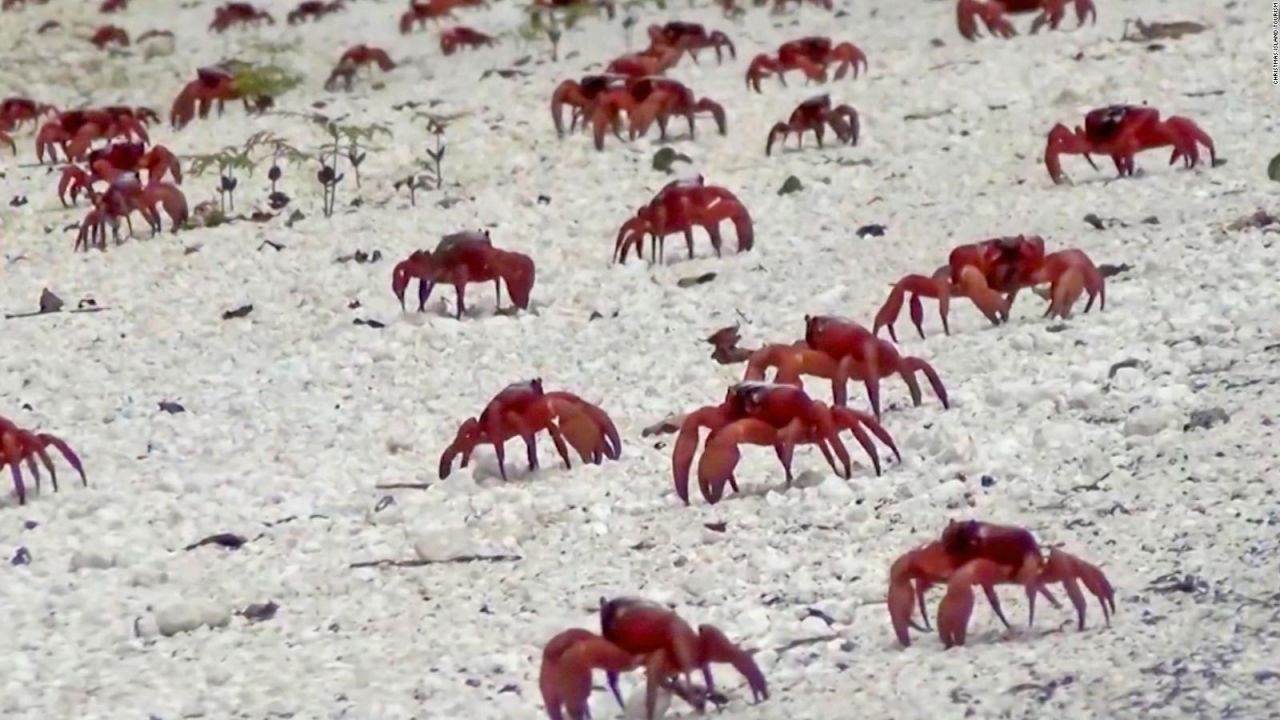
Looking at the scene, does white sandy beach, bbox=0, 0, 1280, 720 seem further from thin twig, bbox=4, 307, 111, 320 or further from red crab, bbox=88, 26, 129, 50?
red crab, bbox=88, 26, 129, 50

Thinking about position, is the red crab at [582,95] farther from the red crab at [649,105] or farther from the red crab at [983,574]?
the red crab at [983,574]

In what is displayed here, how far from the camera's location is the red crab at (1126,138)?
893 cm

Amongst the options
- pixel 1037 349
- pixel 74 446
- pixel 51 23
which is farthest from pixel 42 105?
pixel 1037 349

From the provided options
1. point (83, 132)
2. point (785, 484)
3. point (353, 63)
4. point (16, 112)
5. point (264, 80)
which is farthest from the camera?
point (353, 63)

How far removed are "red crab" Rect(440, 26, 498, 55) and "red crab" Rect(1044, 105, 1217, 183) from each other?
292 inches

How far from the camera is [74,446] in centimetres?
647

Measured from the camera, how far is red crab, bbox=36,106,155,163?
40.9 ft

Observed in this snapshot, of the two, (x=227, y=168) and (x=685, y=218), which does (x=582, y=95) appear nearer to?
(x=227, y=168)

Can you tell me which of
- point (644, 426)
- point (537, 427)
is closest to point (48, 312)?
point (644, 426)

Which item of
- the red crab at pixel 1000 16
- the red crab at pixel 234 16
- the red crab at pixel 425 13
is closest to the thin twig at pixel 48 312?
the red crab at pixel 1000 16

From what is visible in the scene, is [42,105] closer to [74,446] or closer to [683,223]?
[683,223]

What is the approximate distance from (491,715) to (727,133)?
7.59 metres

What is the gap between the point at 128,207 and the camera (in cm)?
985

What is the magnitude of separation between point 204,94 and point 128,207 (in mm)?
3989
